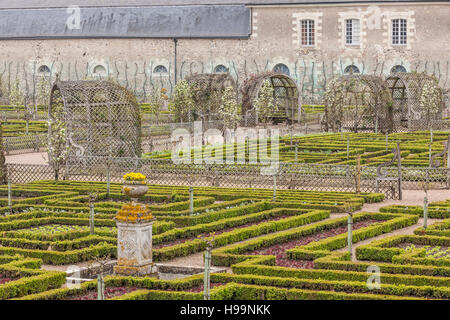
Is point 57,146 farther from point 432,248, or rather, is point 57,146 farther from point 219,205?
point 432,248

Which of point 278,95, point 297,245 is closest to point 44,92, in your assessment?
point 278,95

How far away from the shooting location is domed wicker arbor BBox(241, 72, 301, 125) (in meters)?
35.6

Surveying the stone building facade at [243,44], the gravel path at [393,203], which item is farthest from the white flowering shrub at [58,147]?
the stone building facade at [243,44]

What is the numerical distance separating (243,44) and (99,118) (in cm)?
2009

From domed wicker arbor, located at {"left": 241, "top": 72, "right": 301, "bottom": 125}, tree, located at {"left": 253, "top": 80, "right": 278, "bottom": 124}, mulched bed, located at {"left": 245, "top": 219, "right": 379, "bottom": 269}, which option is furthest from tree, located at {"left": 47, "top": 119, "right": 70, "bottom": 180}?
domed wicker arbor, located at {"left": 241, "top": 72, "right": 301, "bottom": 125}

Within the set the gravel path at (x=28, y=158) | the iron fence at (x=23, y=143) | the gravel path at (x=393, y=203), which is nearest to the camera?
the gravel path at (x=393, y=203)

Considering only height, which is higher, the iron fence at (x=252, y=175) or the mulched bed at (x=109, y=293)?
the iron fence at (x=252, y=175)

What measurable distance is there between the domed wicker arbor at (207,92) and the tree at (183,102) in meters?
0.50

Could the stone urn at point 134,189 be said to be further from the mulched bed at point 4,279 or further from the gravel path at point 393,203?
the mulched bed at point 4,279

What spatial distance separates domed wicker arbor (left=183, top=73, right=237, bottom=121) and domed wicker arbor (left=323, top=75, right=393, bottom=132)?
11.5ft

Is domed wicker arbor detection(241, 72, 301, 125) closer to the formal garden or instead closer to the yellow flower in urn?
the formal garden

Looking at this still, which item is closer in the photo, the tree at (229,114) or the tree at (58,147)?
the tree at (58,147)

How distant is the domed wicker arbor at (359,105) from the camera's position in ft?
107

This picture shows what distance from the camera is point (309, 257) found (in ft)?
46.0
